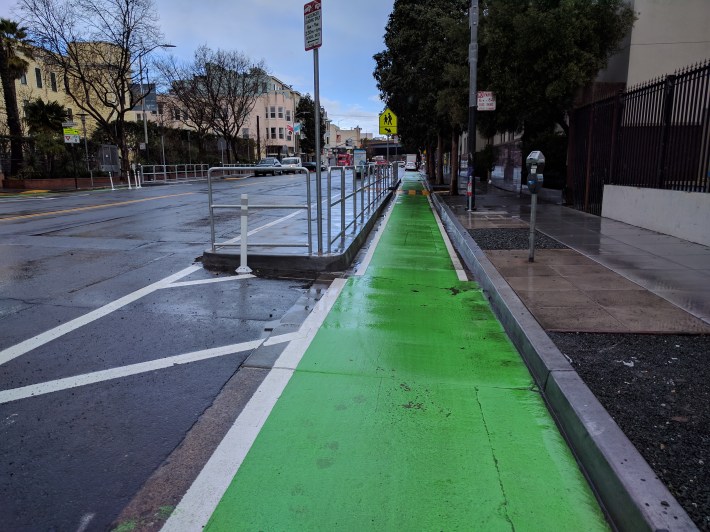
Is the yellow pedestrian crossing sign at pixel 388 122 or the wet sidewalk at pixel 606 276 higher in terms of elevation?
the yellow pedestrian crossing sign at pixel 388 122

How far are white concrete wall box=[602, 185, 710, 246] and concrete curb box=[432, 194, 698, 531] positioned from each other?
5.64m

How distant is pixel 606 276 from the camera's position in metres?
7.18

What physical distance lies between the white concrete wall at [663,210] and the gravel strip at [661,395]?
5.28 m

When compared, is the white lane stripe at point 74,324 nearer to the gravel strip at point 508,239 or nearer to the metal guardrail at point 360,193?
the metal guardrail at point 360,193

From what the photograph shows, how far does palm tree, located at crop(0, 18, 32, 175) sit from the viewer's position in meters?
28.9

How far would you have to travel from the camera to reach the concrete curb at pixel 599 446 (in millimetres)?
2547

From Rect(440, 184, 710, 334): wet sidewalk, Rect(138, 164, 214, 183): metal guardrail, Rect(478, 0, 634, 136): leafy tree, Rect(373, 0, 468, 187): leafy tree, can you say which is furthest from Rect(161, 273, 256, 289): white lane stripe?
Rect(138, 164, 214, 183): metal guardrail

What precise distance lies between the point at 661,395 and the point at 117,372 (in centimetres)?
412

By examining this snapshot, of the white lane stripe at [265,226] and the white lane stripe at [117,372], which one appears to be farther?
the white lane stripe at [265,226]

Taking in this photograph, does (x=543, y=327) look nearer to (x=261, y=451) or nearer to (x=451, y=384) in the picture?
(x=451, y=384)

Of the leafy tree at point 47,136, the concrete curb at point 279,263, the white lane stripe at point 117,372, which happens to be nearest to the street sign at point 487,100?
the concrete curb at point 279,263

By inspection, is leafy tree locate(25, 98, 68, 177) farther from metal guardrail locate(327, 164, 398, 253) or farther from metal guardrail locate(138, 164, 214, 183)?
metal guardrail locate(327, 164, 398, 253)

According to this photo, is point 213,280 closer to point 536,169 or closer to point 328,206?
point 328,206

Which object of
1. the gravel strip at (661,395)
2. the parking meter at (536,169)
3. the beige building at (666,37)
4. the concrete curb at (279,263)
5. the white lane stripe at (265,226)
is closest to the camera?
the gravel strip at (661,395)
